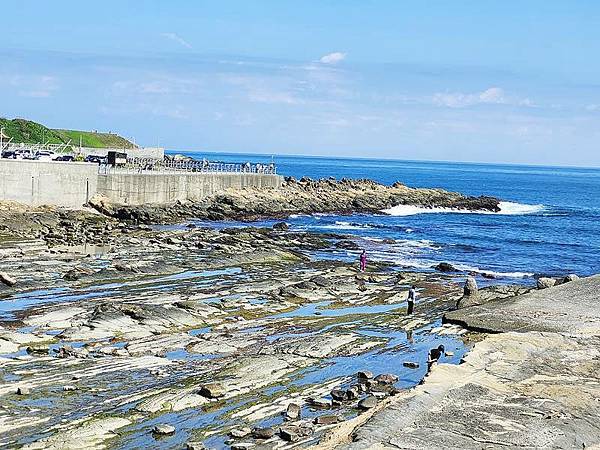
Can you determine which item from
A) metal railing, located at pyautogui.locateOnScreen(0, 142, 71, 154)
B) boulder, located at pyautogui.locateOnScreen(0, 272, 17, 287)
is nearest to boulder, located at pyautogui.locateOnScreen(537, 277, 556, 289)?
boulder, located at pyautogui.locateOnScreen(0, 272, 17, 287)

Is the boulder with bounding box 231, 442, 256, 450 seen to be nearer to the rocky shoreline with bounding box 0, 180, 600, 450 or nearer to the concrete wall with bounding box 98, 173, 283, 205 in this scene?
the rocky shoreline with bounding box 0, 180, 600, 450

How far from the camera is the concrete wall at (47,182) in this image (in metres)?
54.1

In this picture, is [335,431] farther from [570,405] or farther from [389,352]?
[389,352]

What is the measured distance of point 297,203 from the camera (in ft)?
252

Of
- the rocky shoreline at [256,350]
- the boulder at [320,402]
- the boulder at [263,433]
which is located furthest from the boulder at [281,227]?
the boulder at [263,433]

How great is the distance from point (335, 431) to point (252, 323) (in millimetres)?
11604

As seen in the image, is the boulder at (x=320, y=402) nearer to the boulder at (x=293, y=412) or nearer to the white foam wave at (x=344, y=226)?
the boulder at (x=293, y=412)

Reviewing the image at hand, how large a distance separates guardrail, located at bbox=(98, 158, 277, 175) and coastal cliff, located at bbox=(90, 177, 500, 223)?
3577 millimetres

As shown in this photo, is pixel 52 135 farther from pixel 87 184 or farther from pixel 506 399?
pixel 506 399

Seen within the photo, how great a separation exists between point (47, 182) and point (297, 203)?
27.0 meters

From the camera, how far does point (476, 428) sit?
54.8 feet

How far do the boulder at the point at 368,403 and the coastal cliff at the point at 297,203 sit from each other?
131 feet

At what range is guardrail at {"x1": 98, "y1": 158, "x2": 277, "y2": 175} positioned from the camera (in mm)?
65188

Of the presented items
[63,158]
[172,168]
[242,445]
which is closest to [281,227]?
[63,158]
